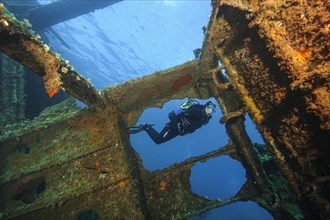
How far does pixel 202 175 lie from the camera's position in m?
82.8

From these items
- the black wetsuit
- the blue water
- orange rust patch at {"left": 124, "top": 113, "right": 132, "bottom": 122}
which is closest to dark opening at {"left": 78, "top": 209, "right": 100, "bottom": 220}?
orange rust patch at {"left": 124, "top": 113, "right": 132, "bottom": 122}

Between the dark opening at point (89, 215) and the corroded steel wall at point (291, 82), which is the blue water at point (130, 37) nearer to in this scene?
the dark opening at point (89, 215)

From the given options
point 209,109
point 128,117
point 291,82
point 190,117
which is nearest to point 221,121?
point 291,82

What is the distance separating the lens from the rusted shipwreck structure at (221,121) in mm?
2404

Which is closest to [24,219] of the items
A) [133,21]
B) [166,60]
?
[133,21]

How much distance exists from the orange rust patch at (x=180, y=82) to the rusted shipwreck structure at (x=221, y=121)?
0.08ft

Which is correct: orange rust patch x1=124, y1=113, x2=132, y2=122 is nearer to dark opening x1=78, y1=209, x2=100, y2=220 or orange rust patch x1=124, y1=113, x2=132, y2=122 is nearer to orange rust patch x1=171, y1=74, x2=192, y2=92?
orange rust patch x1=171, y1=74, x2=192, y2=92

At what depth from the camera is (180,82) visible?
532cm

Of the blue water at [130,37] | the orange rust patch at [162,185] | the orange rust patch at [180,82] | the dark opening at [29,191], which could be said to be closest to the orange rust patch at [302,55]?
the orange rust patch at [180,82]

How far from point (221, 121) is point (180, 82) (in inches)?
61.0

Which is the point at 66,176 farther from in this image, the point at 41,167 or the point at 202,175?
the point at 202,175

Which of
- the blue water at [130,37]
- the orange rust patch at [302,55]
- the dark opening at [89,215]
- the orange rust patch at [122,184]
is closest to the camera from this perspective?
the orange rust patch at [302,55]

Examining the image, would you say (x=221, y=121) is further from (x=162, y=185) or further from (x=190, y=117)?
(x=190, y=117)

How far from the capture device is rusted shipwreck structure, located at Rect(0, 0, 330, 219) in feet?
7.89
